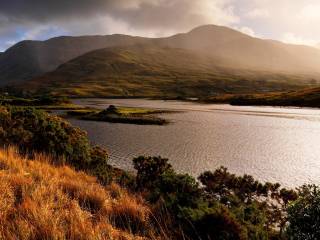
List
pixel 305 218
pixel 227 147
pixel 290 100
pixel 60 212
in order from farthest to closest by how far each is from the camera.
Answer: pixel 290 100
pixel 227 147
pixel 305 218
pixel 60 212

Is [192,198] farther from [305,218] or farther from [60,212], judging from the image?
[60,212]

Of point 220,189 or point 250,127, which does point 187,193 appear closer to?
point 220,189

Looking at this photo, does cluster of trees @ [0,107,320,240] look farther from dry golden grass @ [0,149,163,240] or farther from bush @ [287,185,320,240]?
dry golden grass @ [0,149,163,240]

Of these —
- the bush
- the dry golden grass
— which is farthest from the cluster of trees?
the dry golden grass

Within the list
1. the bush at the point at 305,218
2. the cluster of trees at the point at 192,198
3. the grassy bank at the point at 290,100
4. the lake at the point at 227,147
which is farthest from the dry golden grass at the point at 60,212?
the grassy bank at the point at 290,100

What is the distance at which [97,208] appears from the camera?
9109 millimetres

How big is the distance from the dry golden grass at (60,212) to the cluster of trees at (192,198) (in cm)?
96

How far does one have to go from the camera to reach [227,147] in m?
55.1

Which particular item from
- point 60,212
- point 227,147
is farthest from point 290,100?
point 60,212

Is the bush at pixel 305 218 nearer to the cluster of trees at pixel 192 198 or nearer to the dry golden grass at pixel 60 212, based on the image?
the cluster of trees at pixel 192 198

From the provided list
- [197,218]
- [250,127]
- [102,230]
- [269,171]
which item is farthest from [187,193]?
[250,127]

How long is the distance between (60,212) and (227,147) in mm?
49464

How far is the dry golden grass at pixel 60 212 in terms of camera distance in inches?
244

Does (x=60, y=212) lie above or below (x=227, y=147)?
above
